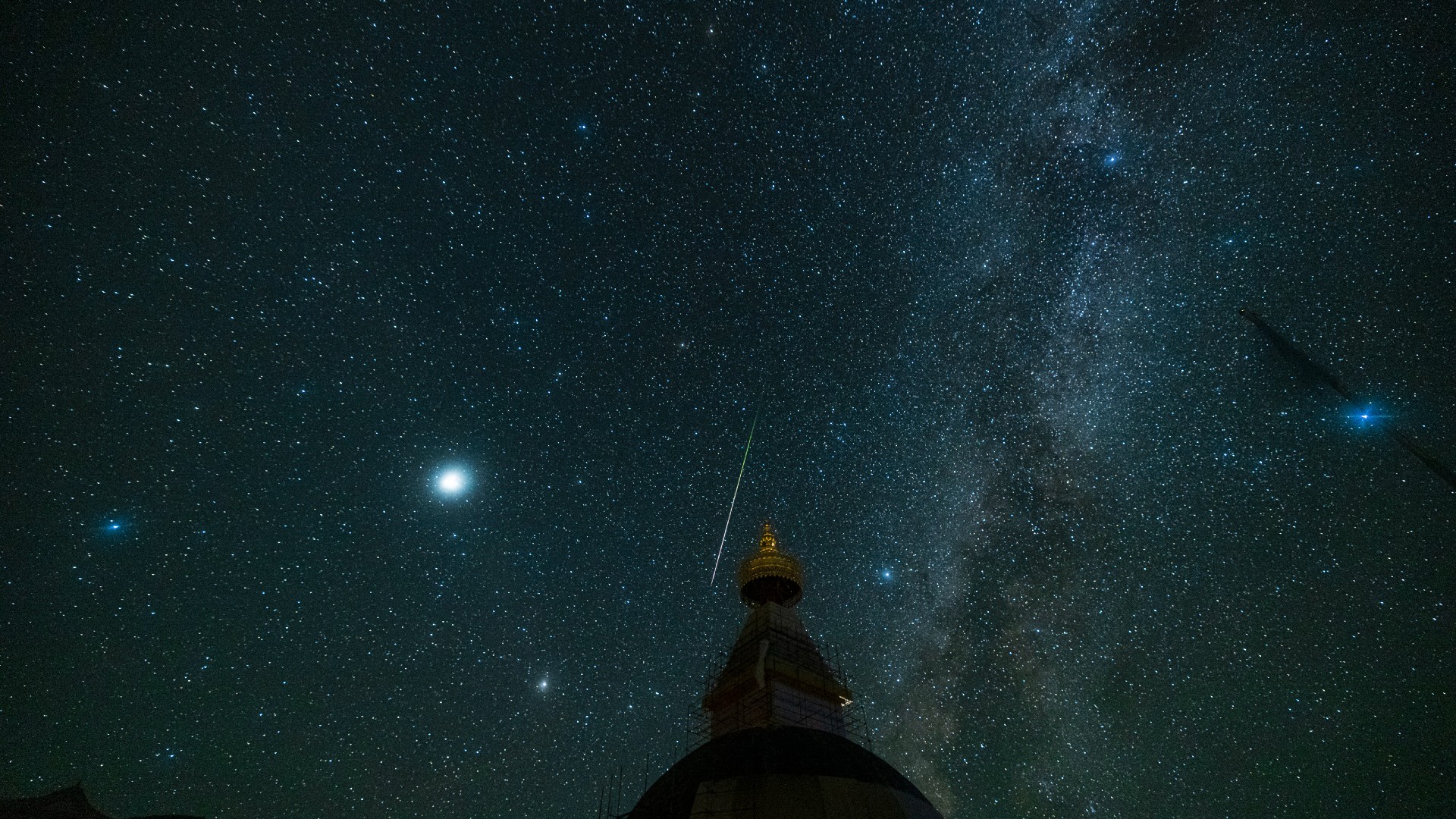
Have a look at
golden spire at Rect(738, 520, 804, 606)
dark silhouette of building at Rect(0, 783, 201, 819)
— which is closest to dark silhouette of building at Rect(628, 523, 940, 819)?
golden spire at Rect(738, 520, 804, 606)

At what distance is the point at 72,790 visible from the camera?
109 ft

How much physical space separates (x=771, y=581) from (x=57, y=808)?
36.0 m

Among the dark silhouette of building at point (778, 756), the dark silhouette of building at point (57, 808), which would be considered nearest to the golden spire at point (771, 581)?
the dark silhouette of building at point (778, 756)

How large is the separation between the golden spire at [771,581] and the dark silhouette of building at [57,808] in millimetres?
27662

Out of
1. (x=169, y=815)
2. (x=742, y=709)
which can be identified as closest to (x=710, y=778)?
(x=742, y=709)

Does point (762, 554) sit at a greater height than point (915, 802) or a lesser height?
greater

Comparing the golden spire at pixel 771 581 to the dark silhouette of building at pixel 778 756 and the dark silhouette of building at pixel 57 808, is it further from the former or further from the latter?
the dark silhouette of building at pixel 57 808

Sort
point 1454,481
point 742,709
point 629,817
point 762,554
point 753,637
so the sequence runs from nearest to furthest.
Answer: point 629,817
point 742,709
point 753,637
point 1454,481
point 762,554

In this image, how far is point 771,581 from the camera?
116ft

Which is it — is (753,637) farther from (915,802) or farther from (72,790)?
(72,790)

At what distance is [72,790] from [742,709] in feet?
113

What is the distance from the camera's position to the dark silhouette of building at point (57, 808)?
1189 inches

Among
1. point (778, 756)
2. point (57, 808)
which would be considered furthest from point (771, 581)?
point (57, 808)

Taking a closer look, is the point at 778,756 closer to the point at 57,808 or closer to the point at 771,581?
the point at 771,581
